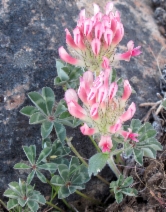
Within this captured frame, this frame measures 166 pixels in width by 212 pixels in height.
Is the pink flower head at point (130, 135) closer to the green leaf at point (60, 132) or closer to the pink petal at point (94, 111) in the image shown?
the pink petal at point (94, 111)

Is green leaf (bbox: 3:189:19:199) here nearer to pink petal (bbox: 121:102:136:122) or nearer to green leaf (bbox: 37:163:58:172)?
green leaf (bbox: 37:163:58:172)

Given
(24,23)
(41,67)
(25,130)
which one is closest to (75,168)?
(25,130)

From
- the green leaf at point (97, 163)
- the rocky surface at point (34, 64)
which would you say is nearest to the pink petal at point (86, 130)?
the green leaf at point (97, 163)

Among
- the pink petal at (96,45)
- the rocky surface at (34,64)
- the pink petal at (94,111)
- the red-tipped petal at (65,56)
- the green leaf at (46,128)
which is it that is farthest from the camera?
the rocky surface at (34,64)

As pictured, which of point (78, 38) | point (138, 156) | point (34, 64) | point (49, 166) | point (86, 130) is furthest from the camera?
point (34, 64)

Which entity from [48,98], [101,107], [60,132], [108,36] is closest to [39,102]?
[48,98]

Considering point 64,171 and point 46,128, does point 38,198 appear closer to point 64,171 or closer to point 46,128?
point 64,171
